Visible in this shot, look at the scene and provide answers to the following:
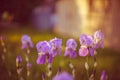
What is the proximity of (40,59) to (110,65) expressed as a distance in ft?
1.37

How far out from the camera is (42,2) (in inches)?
60.8

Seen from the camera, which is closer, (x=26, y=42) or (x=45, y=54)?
(x=45, y=54)

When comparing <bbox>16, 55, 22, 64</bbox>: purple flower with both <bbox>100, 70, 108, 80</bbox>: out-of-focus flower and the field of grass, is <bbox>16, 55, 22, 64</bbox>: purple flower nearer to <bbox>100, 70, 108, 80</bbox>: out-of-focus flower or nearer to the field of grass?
the field of grass

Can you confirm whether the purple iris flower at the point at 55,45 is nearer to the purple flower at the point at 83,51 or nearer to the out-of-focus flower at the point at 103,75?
the purple flower at the point at 83,51

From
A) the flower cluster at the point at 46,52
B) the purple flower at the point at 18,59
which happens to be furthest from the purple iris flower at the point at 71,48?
the purple flower at the point at 18,59

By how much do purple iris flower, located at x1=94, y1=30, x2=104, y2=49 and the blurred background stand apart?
1.5 inches

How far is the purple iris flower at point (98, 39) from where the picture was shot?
138 cm

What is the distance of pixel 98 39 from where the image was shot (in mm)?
1396

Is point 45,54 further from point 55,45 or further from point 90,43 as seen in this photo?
point 90,43

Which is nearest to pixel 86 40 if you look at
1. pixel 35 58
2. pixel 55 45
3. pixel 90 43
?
pixel 90 43

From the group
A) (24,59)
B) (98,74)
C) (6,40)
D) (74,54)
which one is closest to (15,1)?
(6,40)

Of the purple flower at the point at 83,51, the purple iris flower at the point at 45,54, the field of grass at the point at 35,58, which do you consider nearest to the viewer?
the purple iris flower at the point at 45,54

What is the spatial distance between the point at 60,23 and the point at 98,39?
23cm

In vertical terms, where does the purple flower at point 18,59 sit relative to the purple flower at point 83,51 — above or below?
below
